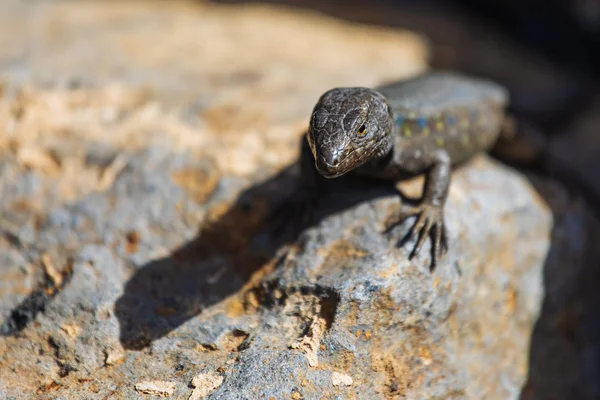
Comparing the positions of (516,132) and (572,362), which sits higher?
(516,132)

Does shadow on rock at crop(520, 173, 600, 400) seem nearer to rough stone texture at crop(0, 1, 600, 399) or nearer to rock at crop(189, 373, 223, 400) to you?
rough stone texture at crop(0, 1, 600, 399)

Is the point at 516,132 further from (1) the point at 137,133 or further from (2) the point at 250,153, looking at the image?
(1) the point at 137,133

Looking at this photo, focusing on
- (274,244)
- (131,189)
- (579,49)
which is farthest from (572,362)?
(579,49)

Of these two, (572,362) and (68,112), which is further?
(68,112)

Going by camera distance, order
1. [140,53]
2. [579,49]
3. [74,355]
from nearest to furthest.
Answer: [74,355], [140,53], [579,49]

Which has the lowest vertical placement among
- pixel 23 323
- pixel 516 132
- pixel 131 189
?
pixel 23 323

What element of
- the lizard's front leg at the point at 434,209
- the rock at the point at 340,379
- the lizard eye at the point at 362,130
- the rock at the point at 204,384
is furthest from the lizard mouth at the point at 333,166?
the rock at the point at 204,384
